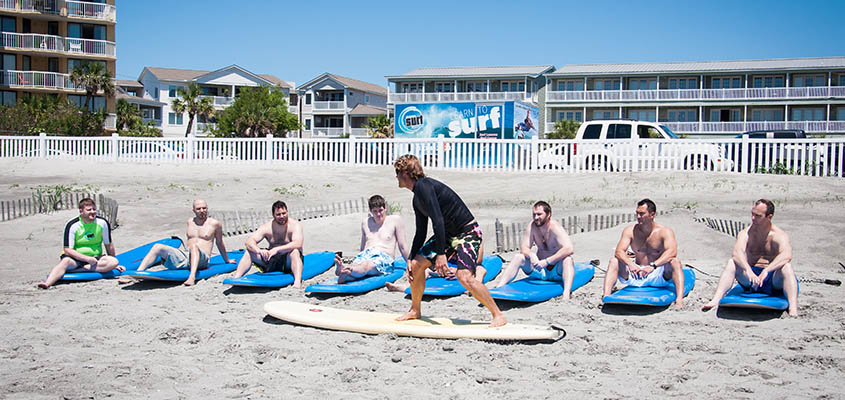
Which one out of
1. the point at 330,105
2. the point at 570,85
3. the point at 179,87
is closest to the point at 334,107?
the point at 330,105

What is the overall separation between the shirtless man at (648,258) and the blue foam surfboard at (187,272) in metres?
5.05

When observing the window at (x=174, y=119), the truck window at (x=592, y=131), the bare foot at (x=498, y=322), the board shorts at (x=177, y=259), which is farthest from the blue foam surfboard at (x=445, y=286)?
the window at (x=174, y=119)

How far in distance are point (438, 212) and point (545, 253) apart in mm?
2817

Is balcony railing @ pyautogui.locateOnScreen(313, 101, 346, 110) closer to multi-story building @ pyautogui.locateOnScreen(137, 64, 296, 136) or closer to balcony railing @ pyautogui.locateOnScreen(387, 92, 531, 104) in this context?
multi-story building @ pyautogui.locateOnScreen(137, 64, 296, 136)

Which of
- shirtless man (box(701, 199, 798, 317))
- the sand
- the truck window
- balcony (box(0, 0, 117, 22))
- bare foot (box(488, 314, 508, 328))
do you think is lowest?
the sand

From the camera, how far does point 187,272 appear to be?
31.0 feet

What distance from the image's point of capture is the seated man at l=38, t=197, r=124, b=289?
373 inches

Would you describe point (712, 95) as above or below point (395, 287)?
above

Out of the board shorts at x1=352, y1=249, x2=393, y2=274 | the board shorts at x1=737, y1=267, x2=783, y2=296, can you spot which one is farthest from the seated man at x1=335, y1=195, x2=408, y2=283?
the board shorts at x1=737, y1=267, x2=783, y2=296

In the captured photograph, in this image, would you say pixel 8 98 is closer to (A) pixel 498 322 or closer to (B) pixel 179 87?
(B) pixel 179 87

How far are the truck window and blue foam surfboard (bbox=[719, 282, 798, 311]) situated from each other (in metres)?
14.8

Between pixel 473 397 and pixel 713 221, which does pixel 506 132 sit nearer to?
pixel 713 221

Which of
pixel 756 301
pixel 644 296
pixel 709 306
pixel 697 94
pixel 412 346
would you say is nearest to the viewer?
pixel 412 346

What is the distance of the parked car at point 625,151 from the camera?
19922 millimetres
